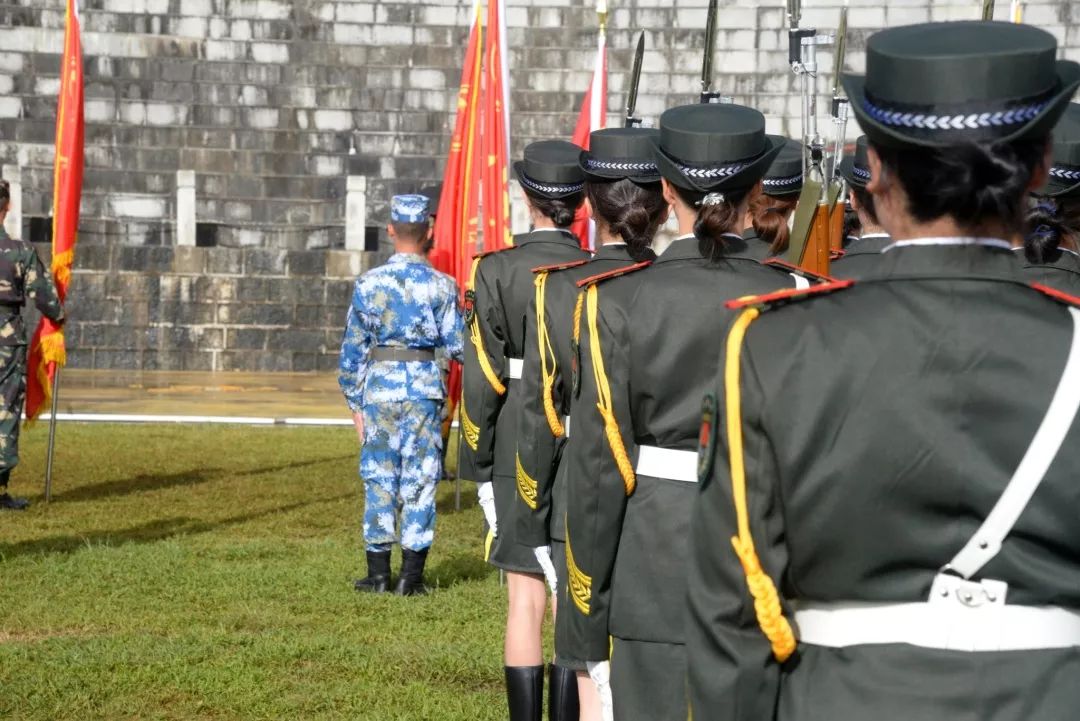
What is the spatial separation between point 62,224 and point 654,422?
851cm

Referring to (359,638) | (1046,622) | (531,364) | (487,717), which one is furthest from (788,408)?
(359,638)

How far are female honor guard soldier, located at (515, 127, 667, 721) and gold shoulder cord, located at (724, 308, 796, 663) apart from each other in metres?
2.24

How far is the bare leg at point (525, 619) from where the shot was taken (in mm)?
5387

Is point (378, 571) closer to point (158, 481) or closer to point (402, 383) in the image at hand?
point (402, 383)

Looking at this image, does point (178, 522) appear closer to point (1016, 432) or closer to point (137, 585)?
point (137, 585)

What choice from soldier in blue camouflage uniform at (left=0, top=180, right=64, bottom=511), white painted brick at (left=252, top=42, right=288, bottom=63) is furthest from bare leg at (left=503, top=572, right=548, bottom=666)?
white painted brick at (left=252, top=42, right=288, bottom=63)

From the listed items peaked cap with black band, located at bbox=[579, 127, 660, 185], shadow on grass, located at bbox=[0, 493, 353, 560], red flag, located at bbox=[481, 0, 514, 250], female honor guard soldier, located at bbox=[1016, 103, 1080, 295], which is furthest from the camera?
red flag, located at bbox=[481, 0, 514, 250]

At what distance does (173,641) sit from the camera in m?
6.87

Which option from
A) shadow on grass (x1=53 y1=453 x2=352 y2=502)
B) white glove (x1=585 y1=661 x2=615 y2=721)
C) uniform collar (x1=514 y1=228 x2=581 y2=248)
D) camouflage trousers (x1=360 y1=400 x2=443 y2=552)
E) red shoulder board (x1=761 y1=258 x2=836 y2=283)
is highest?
red shoulder board (x1=761 y1=258 x2=836 y2=283)

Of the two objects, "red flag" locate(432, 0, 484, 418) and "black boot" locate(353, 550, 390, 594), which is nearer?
"black boot" locate(353, 550, 390, 594)

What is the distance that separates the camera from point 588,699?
14.8 feet

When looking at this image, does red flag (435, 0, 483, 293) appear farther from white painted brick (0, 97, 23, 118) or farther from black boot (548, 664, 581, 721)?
white painted brick (0, 97, 23, 118)

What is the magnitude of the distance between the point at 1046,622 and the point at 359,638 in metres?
5.10

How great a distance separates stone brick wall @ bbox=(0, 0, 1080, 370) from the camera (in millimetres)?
20766
